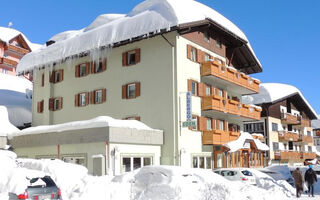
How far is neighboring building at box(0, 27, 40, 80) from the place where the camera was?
55.0 metres

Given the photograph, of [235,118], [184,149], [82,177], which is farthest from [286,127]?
[82,177]

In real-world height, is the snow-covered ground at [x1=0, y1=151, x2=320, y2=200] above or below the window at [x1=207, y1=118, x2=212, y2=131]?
below

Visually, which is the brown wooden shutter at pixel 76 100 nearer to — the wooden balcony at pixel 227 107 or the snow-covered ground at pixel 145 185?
the wooden balcony at pixel 227 107

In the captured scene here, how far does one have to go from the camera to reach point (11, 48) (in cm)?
5656

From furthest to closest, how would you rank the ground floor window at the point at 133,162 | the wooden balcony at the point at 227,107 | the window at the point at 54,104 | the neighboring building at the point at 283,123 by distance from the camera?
the neighboring building at the point at 283,123 < the window at the point at 54,104 < the wooden balcony at the point at 227,107 < the ground floor window at the point at 133,162

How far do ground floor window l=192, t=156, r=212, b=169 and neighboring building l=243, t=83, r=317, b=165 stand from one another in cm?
2033

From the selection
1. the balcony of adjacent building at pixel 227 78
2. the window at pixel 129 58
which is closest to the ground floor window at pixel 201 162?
the balcony of adjacent building at pixel 227 78

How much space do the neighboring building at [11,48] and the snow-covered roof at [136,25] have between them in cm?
2540

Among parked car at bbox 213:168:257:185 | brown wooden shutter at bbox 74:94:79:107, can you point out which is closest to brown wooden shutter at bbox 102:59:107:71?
brown wooden shutter at bbox 74:94:79:107

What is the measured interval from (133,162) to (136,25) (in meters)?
9.05

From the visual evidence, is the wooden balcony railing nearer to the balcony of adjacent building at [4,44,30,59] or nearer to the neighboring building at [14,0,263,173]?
the balcony of adjacent building at [4,44,30,59]

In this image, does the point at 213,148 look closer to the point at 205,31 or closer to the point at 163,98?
the point at 163,98

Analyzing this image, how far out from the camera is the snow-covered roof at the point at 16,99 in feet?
117

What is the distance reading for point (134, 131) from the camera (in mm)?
22328
